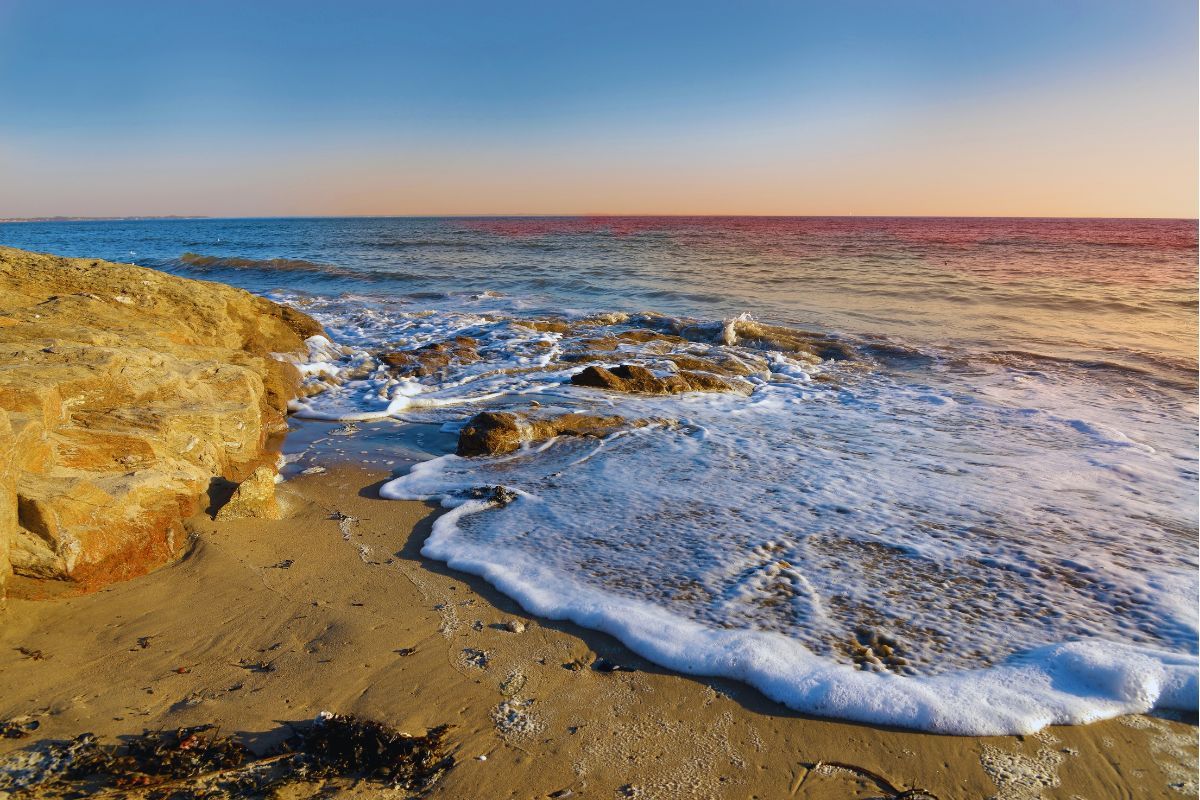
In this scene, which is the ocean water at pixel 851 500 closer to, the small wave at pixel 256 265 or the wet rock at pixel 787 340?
the wet rock at pixel 787 340

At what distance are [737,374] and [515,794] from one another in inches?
269

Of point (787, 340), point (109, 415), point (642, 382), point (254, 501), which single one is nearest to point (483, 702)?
point (254, 501)

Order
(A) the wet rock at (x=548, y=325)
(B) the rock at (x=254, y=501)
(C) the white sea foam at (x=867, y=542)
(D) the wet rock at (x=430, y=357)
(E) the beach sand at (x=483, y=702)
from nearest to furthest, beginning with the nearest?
(E) the beach sand at (x=483, y=702) < (C) the white sea foam at (x=867, y=542) < (B) the rock at (x=254, y=501) < (D) the wet rock at (x=430, y=357) < (A) the wet rock at (x=548, y=325)

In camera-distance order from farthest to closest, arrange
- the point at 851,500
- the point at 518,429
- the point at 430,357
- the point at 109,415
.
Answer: the point at 430,357
the point at 518,429
the point at 851,500
the point at 109,415

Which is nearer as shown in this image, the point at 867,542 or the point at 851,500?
the point at 867,542

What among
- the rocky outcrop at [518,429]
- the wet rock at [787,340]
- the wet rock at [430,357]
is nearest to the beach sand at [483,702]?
the rocky outcrop at [518,429]

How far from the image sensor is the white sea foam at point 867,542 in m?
2.64

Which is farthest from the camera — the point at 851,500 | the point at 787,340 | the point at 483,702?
the point at 787,340

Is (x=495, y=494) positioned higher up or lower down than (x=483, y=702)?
higher up

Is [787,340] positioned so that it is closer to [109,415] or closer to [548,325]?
[548,325]

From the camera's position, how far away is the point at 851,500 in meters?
4.27

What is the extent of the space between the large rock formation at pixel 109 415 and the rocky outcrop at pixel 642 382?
3350 millimetres

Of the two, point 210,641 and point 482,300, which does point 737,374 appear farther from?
point 482,300

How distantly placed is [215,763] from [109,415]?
2.78 m
